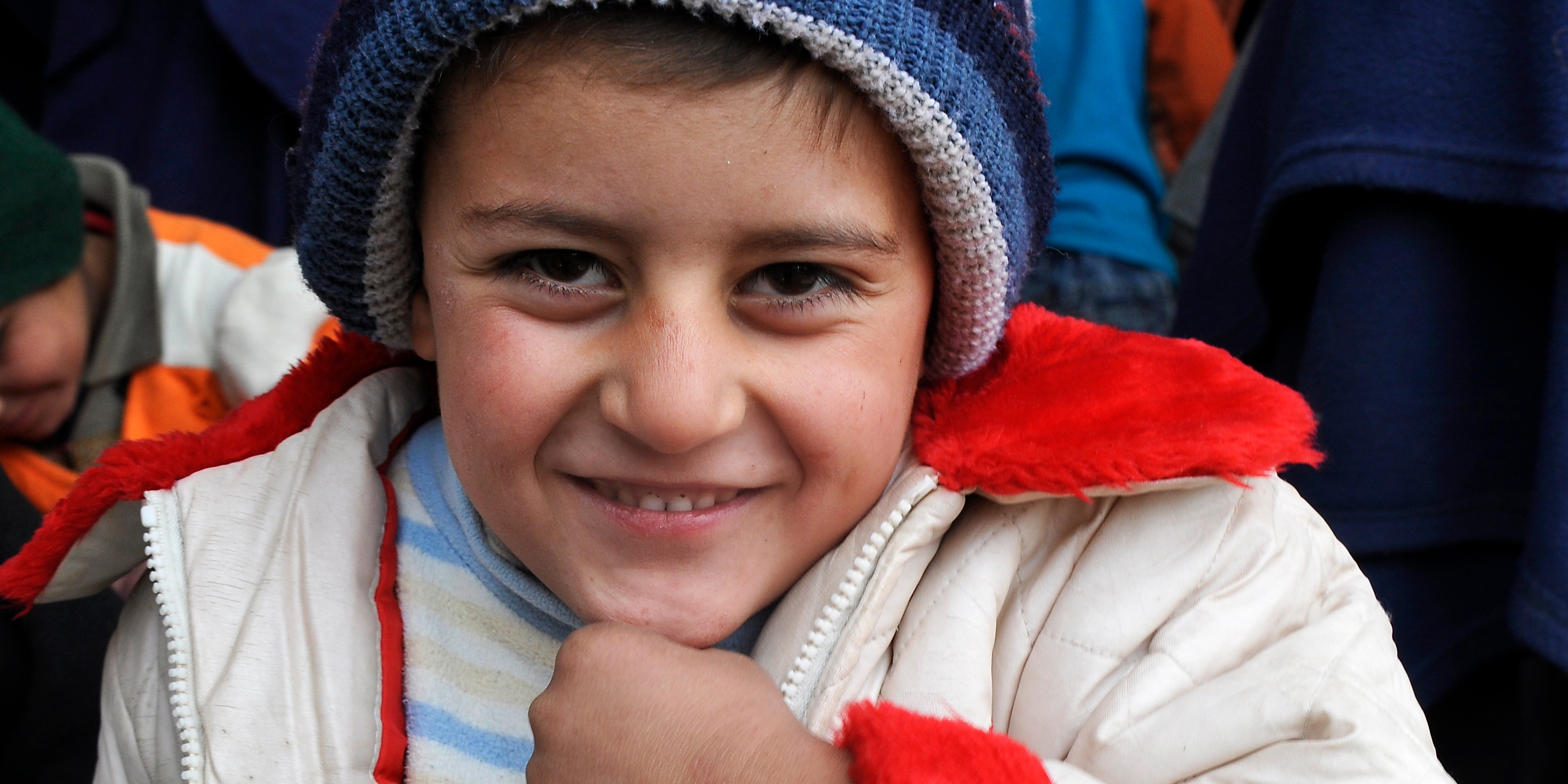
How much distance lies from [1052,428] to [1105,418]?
0.04 meters

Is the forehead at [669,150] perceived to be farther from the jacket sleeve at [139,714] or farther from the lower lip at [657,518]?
the jacket sleeve at [139,714]

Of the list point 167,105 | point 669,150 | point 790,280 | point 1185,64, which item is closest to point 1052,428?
point 790,280

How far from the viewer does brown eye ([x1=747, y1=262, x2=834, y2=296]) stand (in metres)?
0.87

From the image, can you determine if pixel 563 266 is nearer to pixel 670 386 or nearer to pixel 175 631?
pixel 670 386

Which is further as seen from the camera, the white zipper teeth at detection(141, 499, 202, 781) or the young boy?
the white zipper teeth at detection(141, 499, 202, 781)

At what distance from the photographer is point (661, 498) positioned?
3.00 ft

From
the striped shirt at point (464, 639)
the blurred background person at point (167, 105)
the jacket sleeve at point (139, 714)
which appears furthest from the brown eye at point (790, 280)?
the blurred background person at point (167, 105)

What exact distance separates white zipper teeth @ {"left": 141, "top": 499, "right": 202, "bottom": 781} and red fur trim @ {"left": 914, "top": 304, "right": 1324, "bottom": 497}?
62 cm

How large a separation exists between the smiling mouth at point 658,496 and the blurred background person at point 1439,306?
2.40 feet

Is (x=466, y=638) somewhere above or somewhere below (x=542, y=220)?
below

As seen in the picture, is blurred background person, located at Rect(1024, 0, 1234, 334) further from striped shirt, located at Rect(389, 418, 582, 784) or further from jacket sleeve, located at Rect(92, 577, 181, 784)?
jacket sleeve, located at Rect(92, 577, 181, 784)

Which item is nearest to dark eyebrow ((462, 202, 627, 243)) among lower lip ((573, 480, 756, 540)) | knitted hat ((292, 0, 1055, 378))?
knitted hat ((292, 0, 1055, 378))

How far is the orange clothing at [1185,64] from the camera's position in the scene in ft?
6.52

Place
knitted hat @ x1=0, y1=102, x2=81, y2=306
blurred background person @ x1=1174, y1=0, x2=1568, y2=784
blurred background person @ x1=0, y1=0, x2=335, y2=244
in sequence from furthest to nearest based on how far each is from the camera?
blurred background person @ x1=0, y1=0, x2=335, y2=244 < knitted hat @ x1=0, y1=102, x2=81, y2=306 < blurred background person @ x1=1174, y1=0, x2=1568, y2=784
